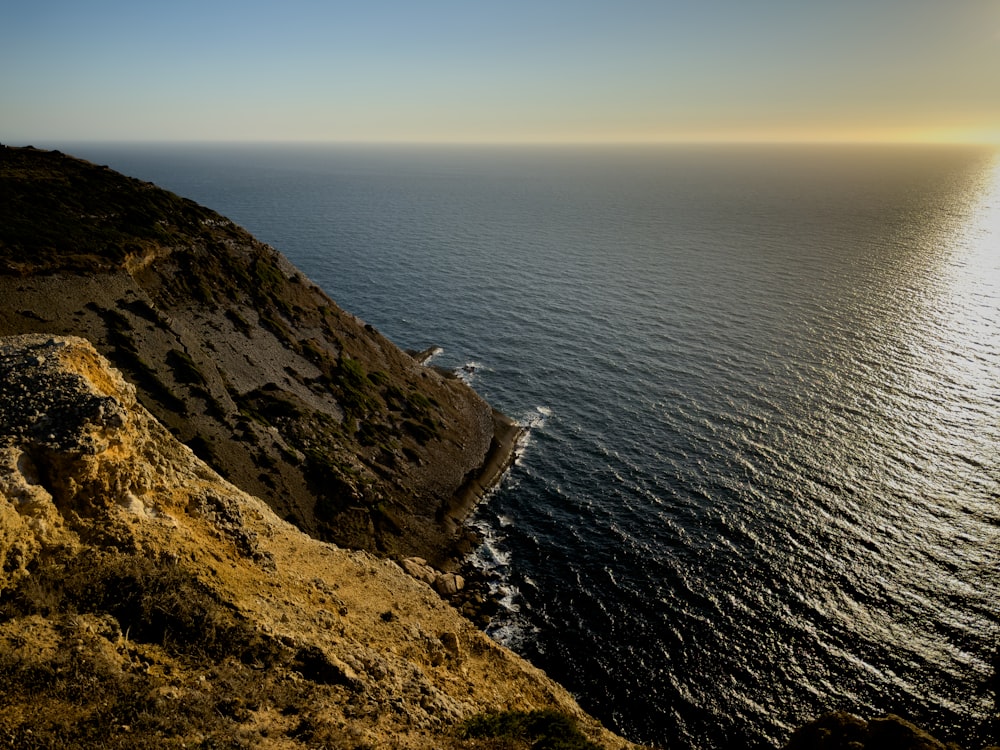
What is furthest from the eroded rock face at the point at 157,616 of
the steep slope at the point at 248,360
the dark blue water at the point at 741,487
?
the steep slope at the point at 248,360

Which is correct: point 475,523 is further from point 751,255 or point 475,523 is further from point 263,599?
point 751,255

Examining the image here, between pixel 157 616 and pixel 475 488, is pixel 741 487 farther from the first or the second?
pixel 157 616

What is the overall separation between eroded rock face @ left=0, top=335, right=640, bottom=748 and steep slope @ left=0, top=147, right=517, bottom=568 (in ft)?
61.7

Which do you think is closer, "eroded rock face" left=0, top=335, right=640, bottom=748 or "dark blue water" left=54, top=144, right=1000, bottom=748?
"eroded rock face" left=0, top=335, right=640, bottom=748

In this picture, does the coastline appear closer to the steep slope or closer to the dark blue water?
the steep slope

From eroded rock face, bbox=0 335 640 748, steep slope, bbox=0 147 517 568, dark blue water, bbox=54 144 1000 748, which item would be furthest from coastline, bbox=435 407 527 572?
eroded rock face, bbox=0 335 640 748

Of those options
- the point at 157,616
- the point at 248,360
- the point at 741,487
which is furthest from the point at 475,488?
the point at 157,616

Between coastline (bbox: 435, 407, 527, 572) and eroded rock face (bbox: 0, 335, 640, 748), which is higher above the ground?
eroded rock face (bbox: 0, 335, 640, 748)

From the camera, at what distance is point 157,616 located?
1859 cm

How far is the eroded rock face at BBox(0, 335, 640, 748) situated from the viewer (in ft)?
51.9

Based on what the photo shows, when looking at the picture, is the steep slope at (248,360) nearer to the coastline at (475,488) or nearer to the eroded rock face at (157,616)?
the coastline at (475,488)

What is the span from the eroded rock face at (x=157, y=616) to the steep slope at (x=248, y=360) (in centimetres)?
1881

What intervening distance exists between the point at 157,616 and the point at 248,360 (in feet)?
139

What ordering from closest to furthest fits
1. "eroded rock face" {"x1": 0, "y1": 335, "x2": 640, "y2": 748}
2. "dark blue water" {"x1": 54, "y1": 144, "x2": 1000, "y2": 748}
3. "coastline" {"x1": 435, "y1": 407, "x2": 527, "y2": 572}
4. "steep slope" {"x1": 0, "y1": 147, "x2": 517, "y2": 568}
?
"eroded rock face" {"x1": 0, "y1": 335, "x2": 640, "y2": 748} → "dark blue water" {"x1": 54, "y1": 144, "x2": 1000, "y2": 748} → "steep slope" {"x1": 0, "y1": 147, "x2": 517, "y2": 568} → "coastline" {"x1": 435, "y1": 407, "x2": 527, "y2": 572}
